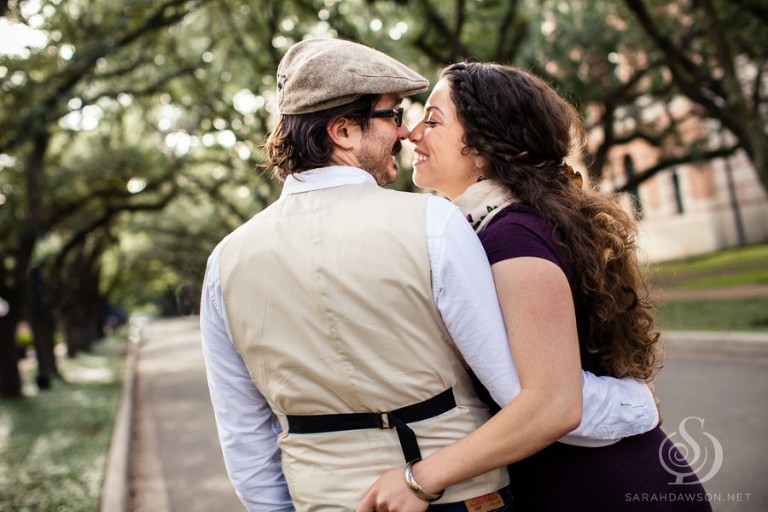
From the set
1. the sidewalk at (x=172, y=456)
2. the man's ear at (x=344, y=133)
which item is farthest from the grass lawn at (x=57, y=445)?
the man's ear at (x=344, y=133)

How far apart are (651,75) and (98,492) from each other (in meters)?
15.7

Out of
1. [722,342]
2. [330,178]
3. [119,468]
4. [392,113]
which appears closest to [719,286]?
[722,342]

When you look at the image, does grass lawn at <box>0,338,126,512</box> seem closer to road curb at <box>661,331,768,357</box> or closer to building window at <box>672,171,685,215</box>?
road curb at <box>661,331,768,357</box>

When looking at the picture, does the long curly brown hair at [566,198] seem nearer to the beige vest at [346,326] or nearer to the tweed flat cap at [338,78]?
the tweed flat cap at [338,78]

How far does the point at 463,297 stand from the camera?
152 centimetres

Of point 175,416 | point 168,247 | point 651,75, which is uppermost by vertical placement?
point 651,75

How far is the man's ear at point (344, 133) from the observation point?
5.68ft

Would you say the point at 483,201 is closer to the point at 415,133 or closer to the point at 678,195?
the point at 415,133

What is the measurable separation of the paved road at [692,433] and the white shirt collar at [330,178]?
2116mm

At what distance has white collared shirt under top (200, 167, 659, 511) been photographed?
1.53 metres

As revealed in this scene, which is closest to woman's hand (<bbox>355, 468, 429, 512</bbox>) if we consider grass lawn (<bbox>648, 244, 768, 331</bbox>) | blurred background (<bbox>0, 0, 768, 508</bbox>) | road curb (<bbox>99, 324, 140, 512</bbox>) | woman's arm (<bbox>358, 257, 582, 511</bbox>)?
woman's arm (<bbox>358, 257, 582, 511</bbox>)

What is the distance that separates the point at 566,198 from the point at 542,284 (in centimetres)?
40

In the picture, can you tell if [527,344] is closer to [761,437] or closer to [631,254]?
[631,254]

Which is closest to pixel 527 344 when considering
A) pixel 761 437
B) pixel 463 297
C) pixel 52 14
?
pixel 463 297
